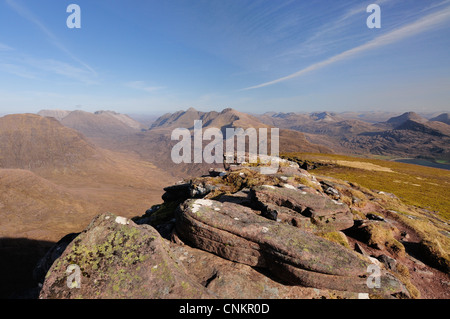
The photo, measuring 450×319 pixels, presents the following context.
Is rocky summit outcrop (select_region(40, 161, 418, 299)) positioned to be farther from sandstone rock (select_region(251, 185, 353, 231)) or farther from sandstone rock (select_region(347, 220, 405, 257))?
sandstone rock (select_region(347, 220, 405, 257))

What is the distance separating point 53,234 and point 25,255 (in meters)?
41.3

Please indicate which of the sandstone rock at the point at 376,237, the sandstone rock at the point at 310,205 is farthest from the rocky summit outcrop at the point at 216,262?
the sandstone rock at the point at 376,237

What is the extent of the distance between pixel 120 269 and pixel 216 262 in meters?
5.71

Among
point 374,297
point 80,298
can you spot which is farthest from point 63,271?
point 374,297

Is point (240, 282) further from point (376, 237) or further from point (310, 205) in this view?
point (376, 237)

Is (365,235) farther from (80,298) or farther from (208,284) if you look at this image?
(80,298)

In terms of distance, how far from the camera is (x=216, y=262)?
1227cm

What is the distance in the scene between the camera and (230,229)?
12.5 m

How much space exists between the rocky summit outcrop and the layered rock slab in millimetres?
53

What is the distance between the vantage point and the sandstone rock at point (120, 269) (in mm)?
8906

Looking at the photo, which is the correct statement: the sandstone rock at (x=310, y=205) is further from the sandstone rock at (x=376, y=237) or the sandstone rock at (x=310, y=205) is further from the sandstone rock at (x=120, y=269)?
the sandstone rock at (x=120, y=269)

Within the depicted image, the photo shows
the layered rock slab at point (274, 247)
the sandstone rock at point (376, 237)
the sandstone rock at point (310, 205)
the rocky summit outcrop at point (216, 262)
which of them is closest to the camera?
the rocky summit outcrop at point (216, 262)

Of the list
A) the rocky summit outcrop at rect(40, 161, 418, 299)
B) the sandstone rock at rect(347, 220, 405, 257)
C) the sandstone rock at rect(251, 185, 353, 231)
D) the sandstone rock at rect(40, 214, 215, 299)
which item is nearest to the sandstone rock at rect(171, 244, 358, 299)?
the rocky summit outcrop at rect(40, 161, 418, 299)

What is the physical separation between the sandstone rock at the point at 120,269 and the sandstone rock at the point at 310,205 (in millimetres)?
8859
